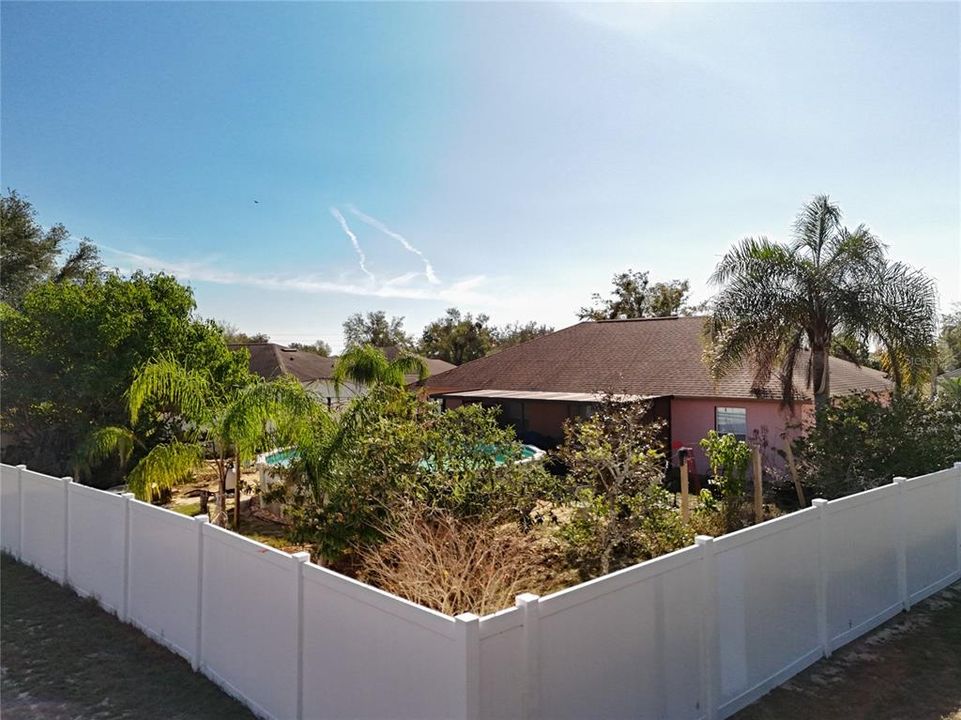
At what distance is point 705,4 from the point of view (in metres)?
11.4

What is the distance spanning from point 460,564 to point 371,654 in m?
2.15

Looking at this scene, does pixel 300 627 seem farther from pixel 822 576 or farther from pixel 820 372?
pixel 820 372

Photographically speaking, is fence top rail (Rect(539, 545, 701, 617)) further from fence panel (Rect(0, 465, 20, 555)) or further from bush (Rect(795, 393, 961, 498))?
fence panel (Rect(0, 465, 20, 555))

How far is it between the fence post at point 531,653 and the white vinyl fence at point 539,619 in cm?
1

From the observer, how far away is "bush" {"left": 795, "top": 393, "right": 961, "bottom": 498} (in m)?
11.6

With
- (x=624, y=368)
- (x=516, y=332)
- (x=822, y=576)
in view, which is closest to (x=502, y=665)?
(x=822, y=576)

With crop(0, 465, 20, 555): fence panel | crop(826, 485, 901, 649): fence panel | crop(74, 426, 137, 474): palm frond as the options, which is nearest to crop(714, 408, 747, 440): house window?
crop(826, 485, 901, 649): fence panel

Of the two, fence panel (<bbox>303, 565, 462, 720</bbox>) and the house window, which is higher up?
the house window

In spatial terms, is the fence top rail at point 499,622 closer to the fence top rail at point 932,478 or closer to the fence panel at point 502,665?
the fence panel at point 502,665

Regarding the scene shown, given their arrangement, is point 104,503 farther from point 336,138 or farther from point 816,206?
point 816,206

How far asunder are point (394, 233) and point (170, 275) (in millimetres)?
9491

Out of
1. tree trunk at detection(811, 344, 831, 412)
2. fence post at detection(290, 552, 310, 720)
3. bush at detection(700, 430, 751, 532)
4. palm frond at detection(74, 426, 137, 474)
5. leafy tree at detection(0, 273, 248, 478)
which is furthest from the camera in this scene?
leafy tree at detection(0, 273, 248, 478)

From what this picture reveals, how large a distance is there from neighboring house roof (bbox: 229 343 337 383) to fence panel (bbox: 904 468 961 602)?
29.8m

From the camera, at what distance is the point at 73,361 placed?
16.6 meters
